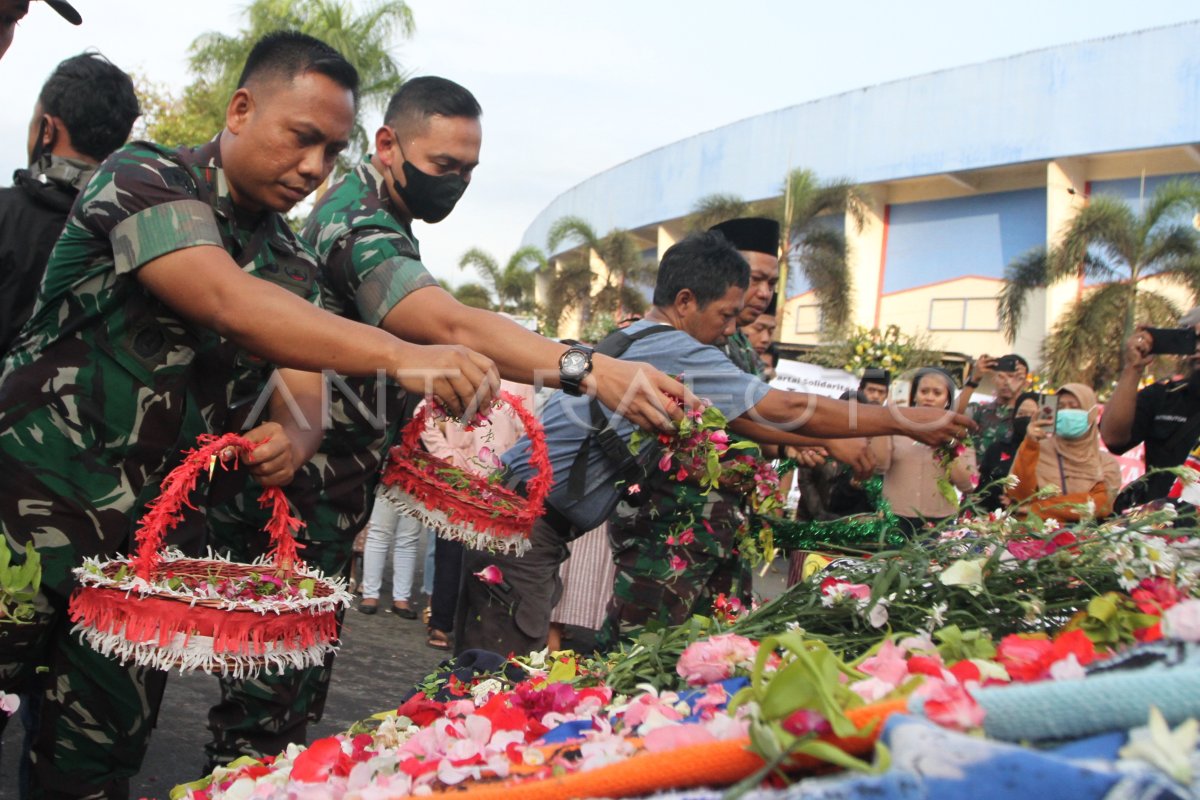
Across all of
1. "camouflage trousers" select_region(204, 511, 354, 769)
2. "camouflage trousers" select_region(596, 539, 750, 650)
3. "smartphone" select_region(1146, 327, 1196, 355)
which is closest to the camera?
"camouflage trousers" select_region(204, 511, 354, 769)

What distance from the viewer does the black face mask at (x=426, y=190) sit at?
3449 millimetres

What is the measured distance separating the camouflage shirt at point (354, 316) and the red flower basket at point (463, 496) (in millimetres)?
119

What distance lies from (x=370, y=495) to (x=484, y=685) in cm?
163

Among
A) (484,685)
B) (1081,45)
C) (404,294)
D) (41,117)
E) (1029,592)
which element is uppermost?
(1081,45)

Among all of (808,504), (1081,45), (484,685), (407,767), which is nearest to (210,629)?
(484,685)

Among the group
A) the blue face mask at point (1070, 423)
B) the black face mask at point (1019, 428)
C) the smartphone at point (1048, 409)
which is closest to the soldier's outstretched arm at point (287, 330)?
the blue face mask at point (1070, 423)

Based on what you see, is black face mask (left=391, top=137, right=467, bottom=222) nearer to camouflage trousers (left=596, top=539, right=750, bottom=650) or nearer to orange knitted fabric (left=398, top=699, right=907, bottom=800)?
camouflage trousers (left=596, top=539, right=750, bottom=650)

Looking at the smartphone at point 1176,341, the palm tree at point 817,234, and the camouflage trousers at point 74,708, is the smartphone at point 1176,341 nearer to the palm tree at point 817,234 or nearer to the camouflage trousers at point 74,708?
the camouflage trousers at point 74,708

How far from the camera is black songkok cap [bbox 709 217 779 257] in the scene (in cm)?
548

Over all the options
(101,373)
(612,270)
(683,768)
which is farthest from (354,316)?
(612,270)

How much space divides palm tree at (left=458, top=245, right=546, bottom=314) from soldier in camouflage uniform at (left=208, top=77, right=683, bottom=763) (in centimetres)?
3757

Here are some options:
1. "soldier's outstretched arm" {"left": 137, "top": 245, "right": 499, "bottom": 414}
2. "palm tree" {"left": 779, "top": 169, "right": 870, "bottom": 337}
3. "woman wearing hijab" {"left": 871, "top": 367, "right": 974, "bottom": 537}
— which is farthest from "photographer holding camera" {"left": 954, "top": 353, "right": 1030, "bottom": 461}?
"palm tree" {"left": 779, "top": 169, "right": 870, "bottom": 337}

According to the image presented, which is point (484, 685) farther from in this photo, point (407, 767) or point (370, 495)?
point (370, 495)

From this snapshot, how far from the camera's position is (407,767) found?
1442 millimetres
